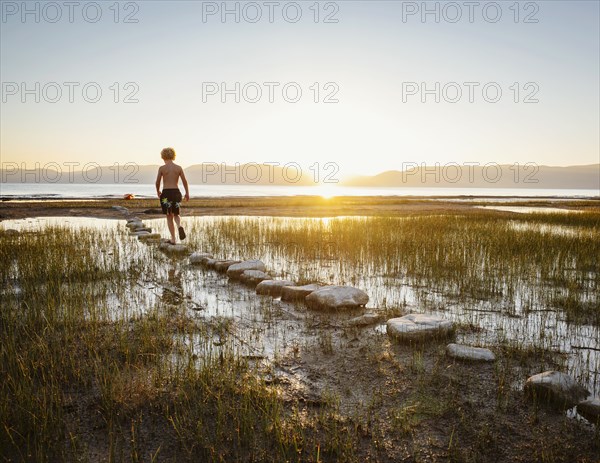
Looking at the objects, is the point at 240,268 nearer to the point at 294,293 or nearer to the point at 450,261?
the point at 294,293

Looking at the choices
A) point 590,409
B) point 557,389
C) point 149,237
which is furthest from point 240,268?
point 149,237

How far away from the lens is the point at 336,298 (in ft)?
20.3

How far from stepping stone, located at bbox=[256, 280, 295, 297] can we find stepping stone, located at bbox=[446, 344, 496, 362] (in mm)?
3326

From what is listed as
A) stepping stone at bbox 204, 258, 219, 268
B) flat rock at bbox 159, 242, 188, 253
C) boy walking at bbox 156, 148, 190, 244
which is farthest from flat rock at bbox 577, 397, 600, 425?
boy walking at bbox 156, 148, 190, 244

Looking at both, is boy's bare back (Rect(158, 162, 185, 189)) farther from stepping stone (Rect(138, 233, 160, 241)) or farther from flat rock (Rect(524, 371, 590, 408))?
flat rock (Rect(524, 371, 590, 408))

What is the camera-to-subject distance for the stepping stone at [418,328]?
4812 mm

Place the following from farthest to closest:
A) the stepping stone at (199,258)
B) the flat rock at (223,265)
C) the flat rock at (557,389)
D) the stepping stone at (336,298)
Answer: the stepping stone at (199,258) → the flat rock at (223,265) → the stepping stone at (336,298) → the flat rock at (557,389)

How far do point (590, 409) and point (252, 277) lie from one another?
5.66 m

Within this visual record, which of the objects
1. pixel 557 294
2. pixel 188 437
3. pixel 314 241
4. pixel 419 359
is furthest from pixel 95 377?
pixel 314 241

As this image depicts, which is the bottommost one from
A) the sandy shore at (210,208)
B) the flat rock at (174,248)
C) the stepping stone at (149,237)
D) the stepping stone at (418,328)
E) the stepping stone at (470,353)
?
the stepping stone at (470,353)

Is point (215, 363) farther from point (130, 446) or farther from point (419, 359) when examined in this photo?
point (419, 359)

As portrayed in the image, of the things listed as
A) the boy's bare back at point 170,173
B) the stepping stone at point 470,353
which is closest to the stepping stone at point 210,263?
the boy's bare back at point 170,173

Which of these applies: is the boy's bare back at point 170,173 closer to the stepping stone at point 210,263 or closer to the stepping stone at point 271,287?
the stepping stone at point 210,263

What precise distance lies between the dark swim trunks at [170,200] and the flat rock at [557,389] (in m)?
10.2
